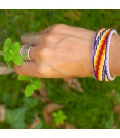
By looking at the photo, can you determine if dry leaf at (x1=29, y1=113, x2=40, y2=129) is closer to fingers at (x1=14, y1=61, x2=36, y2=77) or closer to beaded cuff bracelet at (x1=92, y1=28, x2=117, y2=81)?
fingers at (x1=14, y1=61, x2=36, y2=77)

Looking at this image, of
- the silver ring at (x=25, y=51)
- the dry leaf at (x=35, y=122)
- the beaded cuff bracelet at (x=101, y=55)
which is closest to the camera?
the beaded cuff bracelet at (x=101, y=55)

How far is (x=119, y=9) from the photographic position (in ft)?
7.11

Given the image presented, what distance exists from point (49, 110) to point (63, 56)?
0.79m

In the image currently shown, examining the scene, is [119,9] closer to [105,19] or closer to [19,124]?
[105,19]

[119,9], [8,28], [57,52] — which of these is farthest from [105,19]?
[57,52]

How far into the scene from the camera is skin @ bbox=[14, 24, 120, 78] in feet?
4.55

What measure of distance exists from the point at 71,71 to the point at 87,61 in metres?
0.10

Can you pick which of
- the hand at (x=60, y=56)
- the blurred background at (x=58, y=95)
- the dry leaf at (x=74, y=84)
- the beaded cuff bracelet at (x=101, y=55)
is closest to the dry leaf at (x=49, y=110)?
the blurred background at (x=58, y=95)

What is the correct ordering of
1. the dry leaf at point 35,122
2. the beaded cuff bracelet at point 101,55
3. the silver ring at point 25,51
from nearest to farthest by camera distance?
the beaded cuff bracelet at point 101,55, the silver ring at point 25,51, the dry leaf at point 35,122

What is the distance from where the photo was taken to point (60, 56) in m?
1.42

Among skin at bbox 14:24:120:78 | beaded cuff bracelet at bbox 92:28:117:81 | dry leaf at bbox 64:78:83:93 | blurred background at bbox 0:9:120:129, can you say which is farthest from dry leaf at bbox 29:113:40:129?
beaded cuff bracelet at bbox 92:28:117:81

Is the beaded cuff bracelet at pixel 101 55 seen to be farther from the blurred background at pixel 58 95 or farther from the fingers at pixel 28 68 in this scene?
the blurred background at pixel 58 95

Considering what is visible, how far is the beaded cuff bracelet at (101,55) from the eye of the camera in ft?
4.27

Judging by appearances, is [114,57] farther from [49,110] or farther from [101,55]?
[49,110]
